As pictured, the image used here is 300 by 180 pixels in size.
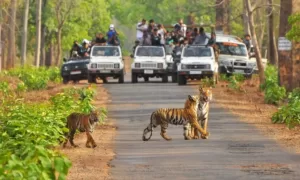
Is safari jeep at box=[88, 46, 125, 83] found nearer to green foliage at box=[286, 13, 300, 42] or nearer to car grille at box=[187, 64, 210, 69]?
car grille at box=[187, 64, 210, 69]

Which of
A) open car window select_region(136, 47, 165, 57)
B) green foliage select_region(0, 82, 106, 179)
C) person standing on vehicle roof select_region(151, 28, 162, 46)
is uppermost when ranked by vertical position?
person standing on vehicle roof select_region(151, 28, 162, 46)

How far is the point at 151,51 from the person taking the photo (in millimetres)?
52000

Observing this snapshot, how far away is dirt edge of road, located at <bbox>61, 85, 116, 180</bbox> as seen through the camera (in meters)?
17.5

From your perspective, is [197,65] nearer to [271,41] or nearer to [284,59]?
[284,59]

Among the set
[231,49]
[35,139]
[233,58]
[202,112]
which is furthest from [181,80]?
[35,139]

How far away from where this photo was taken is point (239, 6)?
85.4m

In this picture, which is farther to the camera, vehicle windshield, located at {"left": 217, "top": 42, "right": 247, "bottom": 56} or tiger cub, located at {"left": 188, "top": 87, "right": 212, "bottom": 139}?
vehicle windshield, located at {"left": 217, "top": 42, "right": 247, "bottom": 56}

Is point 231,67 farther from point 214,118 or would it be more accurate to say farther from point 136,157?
point 136,157

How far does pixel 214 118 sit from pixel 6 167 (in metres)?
16.5

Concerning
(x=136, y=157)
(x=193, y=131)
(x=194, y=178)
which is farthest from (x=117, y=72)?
(x=194, y=178)

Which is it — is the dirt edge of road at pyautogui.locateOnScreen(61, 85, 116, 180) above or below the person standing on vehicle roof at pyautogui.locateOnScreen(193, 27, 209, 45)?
below

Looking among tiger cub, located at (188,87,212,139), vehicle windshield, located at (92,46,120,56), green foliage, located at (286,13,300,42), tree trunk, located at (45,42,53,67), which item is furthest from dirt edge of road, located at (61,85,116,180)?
tree trunk, located at (45,42,53,67)

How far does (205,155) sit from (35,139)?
10.5ft

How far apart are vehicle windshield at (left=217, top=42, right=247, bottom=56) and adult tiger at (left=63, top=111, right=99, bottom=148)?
3155cm
